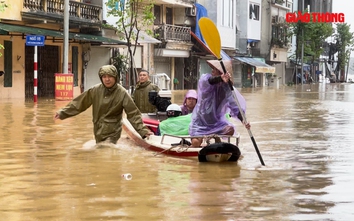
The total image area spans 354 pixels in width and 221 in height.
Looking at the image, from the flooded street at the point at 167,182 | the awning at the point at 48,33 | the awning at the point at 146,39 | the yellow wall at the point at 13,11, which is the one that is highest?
the yellow wall at the point at 13,11

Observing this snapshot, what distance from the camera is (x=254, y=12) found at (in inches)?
2359

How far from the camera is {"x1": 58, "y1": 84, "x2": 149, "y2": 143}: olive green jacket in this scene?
10.3 meters

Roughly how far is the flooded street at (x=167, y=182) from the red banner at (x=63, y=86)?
40.8 ft

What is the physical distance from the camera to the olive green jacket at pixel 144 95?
1321cm

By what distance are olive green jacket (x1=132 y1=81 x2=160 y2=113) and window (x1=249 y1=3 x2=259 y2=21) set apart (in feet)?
152

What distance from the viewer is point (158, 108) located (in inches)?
495

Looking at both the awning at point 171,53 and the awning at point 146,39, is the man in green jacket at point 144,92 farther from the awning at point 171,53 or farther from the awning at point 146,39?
the awning at point 171,53

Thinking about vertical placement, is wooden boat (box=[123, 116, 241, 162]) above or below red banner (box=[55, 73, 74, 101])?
below

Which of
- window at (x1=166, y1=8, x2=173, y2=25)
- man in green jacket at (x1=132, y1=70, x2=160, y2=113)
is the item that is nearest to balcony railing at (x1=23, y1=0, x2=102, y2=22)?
window at (x1=166, y1=8, x2=173, y2=25)

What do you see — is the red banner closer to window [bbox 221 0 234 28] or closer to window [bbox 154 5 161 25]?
window [bbox 154 5 161 25]

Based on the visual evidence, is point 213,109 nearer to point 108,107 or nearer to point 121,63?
point 108,107

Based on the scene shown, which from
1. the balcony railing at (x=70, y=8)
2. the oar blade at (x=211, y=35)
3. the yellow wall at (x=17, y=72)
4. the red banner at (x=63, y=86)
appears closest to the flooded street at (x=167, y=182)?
the oar blade at (x=211, y=35)

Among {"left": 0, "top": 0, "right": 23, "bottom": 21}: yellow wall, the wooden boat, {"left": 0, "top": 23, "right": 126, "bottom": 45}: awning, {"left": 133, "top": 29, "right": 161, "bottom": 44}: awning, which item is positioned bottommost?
the wooden boat

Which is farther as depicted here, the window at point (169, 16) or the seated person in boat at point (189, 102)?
the window at point (169, 16)
